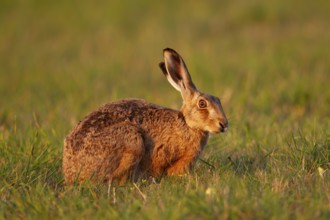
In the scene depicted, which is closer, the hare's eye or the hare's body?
the hare's body

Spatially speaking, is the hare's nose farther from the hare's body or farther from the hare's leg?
the hare's leg

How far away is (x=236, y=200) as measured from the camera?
411 centimetres

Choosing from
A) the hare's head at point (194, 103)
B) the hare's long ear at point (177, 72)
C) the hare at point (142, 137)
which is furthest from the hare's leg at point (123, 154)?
the hare's long ear at point (177, 72)

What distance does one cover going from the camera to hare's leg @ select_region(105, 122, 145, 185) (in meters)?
5.25

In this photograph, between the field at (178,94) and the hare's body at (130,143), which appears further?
the hare's body at (130,143)

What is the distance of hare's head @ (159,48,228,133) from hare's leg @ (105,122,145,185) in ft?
2.23

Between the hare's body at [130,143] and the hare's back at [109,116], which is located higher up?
the hare's back at [109,116]

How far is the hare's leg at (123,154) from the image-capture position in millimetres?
5250


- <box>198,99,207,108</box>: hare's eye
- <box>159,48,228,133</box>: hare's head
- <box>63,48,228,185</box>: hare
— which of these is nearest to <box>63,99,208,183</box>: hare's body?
<box>63,48,228,185</box>: hare

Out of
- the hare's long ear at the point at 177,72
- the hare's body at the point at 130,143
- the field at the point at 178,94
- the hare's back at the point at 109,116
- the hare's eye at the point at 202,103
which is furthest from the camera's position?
the hare's long ear at the point at 177,72

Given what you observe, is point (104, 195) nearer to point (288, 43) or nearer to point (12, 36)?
point (288, 43)

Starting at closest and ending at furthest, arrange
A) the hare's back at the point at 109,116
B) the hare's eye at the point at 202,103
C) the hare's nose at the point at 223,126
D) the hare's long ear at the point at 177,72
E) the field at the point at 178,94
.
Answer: the field at the point at 178,94 < the hare's back at the point at 109,116 < the hare's nose at the point at 223,126 < the hare's eye at the point at 202,103 < the hare's long ear at the point at 177,72

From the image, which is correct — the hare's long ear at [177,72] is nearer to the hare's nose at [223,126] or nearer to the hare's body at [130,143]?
the hare's body at [130,143]

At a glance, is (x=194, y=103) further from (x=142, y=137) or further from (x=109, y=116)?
(x=109, y=116)
